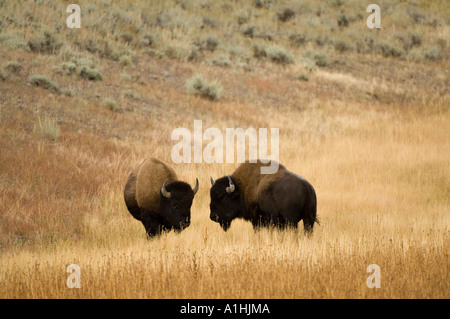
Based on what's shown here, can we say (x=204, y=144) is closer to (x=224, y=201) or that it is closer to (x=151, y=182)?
(x=224, y=201)

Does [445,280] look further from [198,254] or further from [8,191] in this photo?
[8,191]

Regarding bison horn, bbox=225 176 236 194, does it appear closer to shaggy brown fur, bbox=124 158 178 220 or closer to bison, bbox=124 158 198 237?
bison, bbox=124 158 198 237

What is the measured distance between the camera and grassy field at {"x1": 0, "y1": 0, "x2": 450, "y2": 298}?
5.92 metres

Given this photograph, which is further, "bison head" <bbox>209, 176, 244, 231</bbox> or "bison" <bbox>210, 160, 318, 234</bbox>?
"bison head" <bbox>209, 176, 244, 231</bbox>

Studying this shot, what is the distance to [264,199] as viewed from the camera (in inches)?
320

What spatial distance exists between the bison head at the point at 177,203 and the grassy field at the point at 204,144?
243mm

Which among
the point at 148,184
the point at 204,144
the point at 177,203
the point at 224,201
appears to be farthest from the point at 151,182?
the point at 204,144

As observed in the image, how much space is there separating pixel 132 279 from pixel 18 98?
1194 centimetres

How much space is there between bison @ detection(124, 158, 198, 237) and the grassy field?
0.33 metres

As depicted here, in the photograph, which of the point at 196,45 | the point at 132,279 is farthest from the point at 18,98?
the point at 196,45

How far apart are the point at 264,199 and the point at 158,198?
5.34 ft

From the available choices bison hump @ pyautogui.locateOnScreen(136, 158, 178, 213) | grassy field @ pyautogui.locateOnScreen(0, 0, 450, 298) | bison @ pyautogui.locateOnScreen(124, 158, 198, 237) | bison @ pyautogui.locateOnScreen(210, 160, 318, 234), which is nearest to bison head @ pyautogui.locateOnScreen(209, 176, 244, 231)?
bison @ pyautogui.locateOnScreen(210, 160, 318, 234)

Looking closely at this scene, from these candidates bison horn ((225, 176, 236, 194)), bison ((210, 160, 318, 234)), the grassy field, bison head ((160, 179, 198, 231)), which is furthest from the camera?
bison horn ((225, 176, 236, 194))

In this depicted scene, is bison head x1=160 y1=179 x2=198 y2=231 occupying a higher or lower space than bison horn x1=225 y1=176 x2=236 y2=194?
lower
